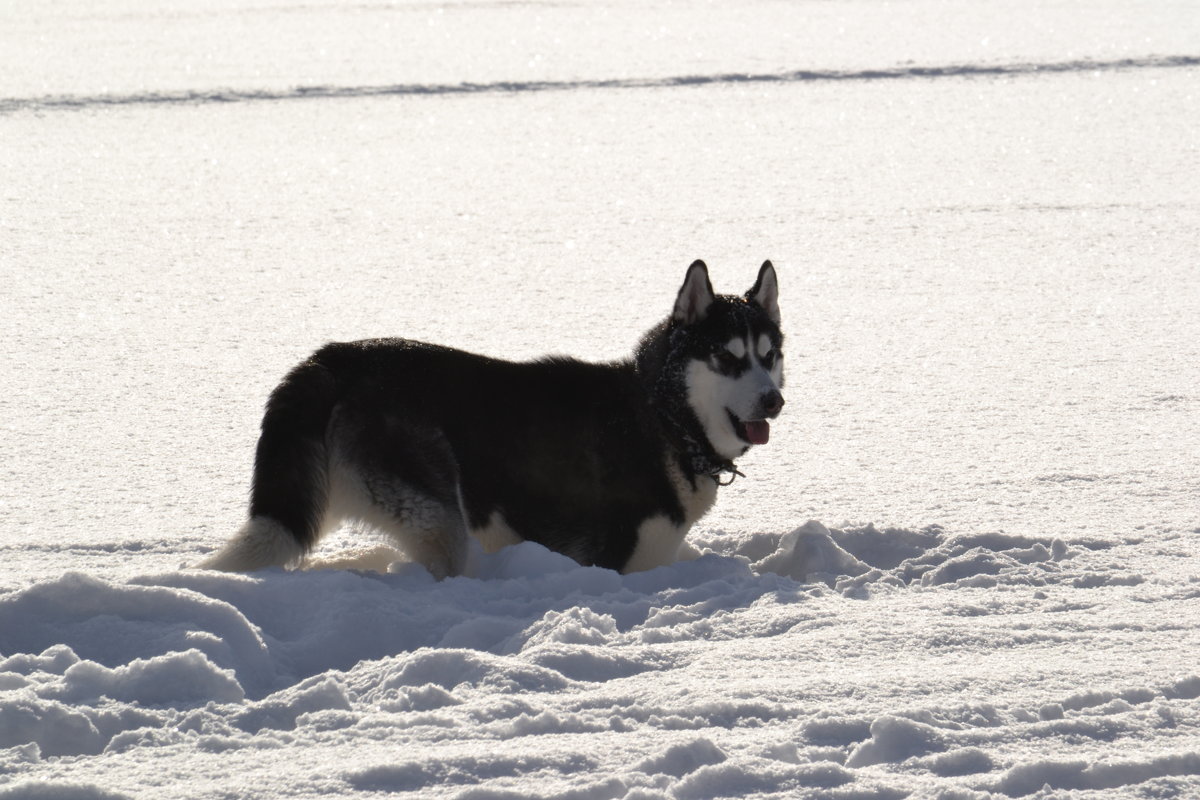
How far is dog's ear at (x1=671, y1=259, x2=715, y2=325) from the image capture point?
14.1ft

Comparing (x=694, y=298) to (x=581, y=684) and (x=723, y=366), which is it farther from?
(x=581, y=684)

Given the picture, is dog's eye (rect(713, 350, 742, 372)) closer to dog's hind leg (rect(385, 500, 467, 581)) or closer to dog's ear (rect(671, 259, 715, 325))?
dog's ear (rect(671, 259, 715, 325))

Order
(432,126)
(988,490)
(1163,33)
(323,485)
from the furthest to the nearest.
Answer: (1163,33), (432,126), (988,490), (323,485)

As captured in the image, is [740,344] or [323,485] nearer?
[323,485]

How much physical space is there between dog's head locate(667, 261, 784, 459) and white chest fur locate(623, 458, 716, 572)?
0.49ft

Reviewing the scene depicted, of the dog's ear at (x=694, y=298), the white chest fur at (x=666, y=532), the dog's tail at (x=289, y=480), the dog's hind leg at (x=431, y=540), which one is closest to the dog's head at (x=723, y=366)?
the dog's ear at (x=694, y=298)

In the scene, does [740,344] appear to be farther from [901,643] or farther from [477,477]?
[901,643]

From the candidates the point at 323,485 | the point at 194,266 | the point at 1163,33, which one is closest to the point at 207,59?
the point at 194,266

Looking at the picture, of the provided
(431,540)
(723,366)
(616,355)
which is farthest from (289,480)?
(616,355)

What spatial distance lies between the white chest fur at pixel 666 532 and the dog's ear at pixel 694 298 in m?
0.47

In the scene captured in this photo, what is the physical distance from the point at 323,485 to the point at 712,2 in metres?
19.5

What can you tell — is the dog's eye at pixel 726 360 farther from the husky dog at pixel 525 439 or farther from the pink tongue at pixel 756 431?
the pink tongue at pixel 756 431

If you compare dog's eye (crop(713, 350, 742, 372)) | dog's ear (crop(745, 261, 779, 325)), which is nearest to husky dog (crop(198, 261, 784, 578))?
dog's eye (crop(713, 350, 742, 372))

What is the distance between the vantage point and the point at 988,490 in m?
4.77
